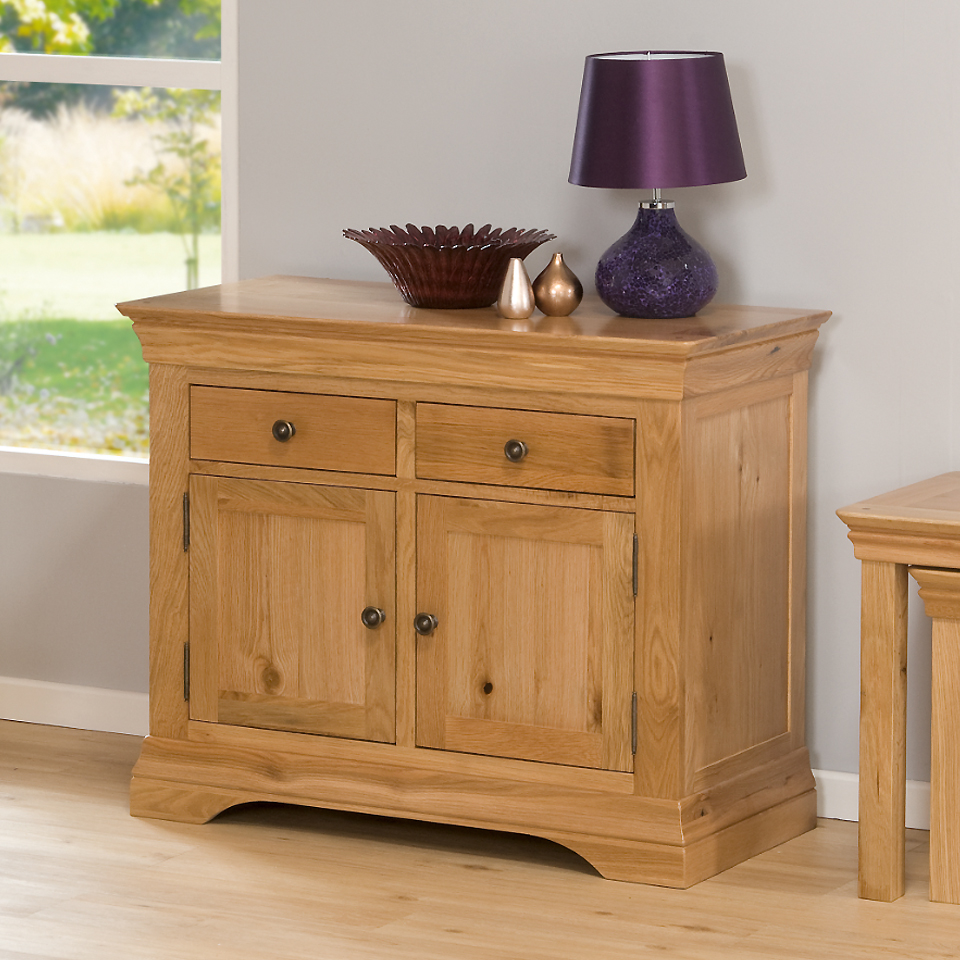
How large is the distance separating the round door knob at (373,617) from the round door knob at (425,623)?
0.06m

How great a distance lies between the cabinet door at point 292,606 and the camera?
2932 mm

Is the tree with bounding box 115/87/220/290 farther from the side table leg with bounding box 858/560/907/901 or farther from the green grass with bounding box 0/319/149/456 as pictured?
the side table leg with bounding box 858/560/907/901

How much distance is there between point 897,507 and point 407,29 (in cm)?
135

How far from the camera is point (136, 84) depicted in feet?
11.7

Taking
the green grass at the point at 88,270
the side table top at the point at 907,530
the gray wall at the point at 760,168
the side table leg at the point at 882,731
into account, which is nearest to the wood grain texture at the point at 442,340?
the gray wall at the point at 760,168

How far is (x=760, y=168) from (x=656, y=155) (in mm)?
359

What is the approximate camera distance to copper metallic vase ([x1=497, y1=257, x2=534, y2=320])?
9.37ft

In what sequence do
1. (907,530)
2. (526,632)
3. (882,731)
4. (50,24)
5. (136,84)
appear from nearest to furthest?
(907,530), (882,731), (526,632), (136,84), (50,24)

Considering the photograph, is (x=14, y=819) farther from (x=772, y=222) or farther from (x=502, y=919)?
(x=772, y=222)

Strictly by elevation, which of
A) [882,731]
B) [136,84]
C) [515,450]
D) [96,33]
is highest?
[96,33]

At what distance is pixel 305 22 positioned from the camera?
3.38 m

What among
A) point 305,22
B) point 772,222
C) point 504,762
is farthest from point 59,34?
point 504,762

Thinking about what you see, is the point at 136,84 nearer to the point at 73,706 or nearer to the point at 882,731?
the point at 73,706

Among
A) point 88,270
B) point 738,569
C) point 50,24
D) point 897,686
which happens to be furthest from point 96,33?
point 897,686
